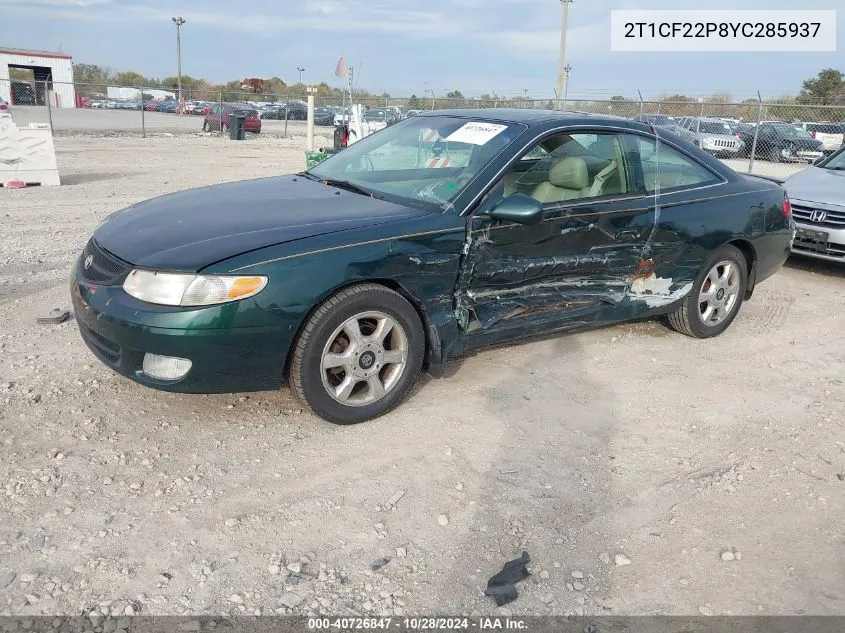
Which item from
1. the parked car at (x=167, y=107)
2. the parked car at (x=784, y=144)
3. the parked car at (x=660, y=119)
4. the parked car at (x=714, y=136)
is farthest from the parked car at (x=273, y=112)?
the parked car at (x=784, y=144)

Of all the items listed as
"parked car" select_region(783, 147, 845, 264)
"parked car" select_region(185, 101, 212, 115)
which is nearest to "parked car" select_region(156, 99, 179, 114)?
"parked car" select_region(185, 101, 212, 115)

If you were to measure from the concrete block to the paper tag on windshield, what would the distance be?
9.73 meters

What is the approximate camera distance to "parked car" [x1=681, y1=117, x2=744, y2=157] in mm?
20906

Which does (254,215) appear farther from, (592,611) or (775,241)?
(775,241)

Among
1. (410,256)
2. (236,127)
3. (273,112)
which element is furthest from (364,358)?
(273,112)

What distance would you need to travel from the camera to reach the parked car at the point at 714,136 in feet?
68.6

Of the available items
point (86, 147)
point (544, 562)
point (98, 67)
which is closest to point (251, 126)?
point (86, 147)

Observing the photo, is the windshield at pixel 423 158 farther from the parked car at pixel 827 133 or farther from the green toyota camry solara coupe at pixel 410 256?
the parked car at pixel 827 133

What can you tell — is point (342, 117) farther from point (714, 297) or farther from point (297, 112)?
point (714, 297)

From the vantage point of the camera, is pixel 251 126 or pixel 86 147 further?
pixel 251 126

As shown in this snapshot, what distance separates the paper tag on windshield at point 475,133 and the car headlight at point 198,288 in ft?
5.72

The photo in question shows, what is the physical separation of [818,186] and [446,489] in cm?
678

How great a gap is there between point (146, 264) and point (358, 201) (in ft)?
4.12

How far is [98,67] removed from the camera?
7856 centimetres
